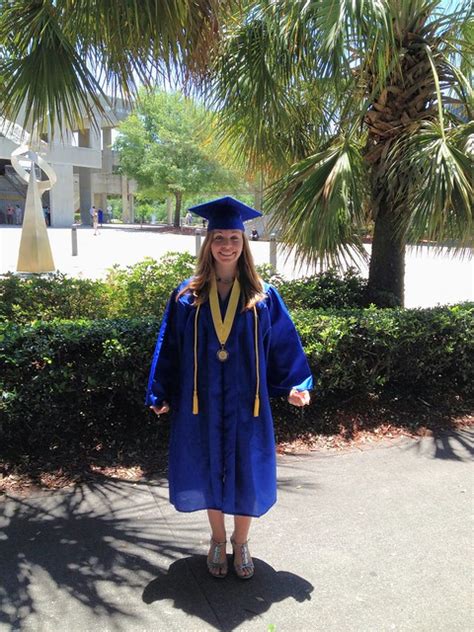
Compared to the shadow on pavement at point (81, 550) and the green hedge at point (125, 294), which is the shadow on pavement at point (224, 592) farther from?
the green hedge at point (125, 294)

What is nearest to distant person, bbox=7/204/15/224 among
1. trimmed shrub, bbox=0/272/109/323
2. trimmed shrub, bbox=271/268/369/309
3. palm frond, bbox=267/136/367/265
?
trimmed shrub, bbox=0/272/109/323

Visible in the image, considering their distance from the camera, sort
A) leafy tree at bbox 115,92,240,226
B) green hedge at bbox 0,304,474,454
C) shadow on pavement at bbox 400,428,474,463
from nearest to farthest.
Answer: green hedge at bbox 0,304,474,454, shadow on pavement at bbox 400,428,474,463, leafy tree at bbox 115,92,240,226

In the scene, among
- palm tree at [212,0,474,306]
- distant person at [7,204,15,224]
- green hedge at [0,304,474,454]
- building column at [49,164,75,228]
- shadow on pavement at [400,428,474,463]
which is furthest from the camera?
distant person at [7,204,15,224]

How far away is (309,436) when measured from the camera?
4133 millimetres

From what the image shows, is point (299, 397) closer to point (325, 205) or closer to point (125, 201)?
point (325, 205)

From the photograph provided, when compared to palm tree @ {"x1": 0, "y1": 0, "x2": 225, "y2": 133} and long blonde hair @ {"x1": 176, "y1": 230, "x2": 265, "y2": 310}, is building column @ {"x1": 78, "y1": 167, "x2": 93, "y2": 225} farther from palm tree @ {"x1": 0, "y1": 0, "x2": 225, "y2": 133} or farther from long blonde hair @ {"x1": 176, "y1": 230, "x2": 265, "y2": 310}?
long blonde hair @ {"x1": 176, "y1": 230, "x2": 265, "y2": 310}

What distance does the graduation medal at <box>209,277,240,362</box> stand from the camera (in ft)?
7.69

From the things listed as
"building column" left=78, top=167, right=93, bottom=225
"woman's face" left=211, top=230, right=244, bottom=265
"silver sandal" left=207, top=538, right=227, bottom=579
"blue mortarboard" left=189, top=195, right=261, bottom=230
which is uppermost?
"building column" left=78, top=167, right=93, bottom=225

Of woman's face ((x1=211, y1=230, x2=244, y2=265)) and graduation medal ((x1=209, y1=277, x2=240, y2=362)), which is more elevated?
woman's face ((x1=211, y1=230, x2=244, y2=265))

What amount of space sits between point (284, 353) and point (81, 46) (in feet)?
9.36

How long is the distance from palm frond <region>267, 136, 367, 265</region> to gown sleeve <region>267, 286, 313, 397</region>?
7.79 ft

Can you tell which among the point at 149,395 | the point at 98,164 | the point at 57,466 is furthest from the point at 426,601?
the point at 98,164

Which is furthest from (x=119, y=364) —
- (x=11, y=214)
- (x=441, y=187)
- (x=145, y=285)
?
(x=11, y=214)

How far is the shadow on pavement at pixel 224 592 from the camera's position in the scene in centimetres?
230
